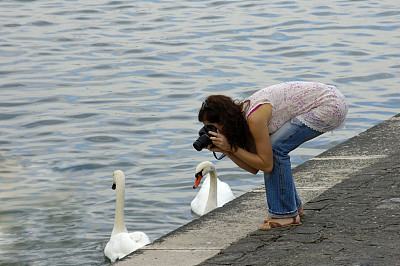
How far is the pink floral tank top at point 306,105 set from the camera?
4793 mm

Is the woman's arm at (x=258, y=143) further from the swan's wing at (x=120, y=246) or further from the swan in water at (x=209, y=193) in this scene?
the swan in water at (x=209, y=193)

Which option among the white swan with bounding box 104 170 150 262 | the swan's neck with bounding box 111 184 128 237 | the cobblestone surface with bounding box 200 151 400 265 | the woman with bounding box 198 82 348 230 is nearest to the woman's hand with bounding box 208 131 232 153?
the woman with bounding box 198 82 348 230

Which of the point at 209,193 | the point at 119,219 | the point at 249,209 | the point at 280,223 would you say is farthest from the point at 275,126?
the point at 209,193

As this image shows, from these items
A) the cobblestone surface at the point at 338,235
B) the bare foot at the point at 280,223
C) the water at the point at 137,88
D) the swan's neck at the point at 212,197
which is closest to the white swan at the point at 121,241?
the water at the point at 137,88

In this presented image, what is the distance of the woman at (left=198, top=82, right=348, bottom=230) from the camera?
465cm

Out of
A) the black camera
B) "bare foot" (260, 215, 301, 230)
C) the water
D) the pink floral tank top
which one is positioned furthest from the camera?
the water

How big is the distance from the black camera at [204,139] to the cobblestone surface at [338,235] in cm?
62

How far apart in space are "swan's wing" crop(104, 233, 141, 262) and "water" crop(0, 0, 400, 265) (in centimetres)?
16

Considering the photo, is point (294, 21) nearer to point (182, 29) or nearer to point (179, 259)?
point (182, 29)

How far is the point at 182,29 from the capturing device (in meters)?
19.7

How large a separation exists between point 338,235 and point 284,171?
505 mm

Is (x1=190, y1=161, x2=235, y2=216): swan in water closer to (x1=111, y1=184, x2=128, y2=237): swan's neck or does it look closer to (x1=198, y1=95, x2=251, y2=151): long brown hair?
(x1=111, y1=184, x2=128, y2=237): swan's neck

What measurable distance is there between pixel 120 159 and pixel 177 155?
0.73 metres

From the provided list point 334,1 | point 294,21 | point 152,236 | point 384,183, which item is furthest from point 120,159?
point 334,1
